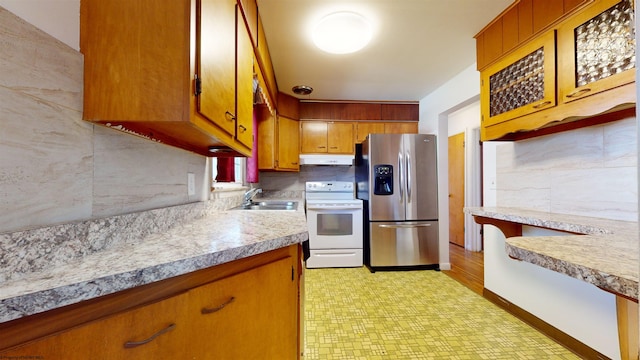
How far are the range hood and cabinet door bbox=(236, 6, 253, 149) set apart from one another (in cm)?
191

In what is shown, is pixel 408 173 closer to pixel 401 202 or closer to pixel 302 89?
pixel 401 202

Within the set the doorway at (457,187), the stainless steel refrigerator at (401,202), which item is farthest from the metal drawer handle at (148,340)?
the doorway at (457,187)

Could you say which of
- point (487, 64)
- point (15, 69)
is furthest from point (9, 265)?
point (487, 64)

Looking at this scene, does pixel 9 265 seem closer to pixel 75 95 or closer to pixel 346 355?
pixel 75 95

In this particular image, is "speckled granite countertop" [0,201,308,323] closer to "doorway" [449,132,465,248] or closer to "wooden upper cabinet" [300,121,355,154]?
"wooden upper cabinet" [300,121,355,154]

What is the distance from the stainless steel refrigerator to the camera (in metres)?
2.97

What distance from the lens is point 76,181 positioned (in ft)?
2.35

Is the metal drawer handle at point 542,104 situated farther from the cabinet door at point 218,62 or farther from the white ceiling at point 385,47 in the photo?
the cabinet door at point 218,62

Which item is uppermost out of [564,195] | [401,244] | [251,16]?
[251,16]

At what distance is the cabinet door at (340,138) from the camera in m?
3.46

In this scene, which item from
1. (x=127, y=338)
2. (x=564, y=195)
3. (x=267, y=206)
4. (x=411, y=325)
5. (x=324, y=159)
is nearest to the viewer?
(x=127, y=338)

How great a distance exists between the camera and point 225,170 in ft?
6.72

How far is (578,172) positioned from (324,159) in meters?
2.45

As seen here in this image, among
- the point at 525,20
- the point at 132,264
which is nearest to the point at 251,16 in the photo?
the point at 132,264
